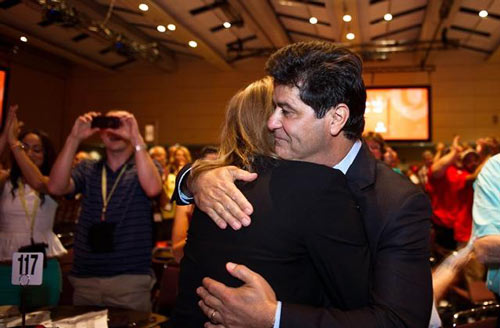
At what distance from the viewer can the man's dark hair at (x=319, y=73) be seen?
120cm

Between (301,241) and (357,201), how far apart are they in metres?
0.25

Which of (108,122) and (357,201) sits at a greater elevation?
(108,122)

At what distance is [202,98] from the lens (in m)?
10.6

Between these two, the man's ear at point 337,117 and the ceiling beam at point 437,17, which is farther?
the ceiling beam at point 437,17

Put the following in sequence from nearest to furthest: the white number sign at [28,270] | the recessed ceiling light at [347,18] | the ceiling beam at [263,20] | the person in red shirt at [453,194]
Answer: the white number sign at [28,270], the person in red shirt at [453,194], the ceiling beam at [263,20], the recessed ceiling light at [347,18]

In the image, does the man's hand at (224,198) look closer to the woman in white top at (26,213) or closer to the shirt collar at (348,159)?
the shirt collar at (348,159)

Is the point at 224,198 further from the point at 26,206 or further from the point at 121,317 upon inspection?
the point at 26,206

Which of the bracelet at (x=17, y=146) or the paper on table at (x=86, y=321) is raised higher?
the bracelet at (x=17, y=146)

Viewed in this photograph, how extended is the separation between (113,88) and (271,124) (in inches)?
393

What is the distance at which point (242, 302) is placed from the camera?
1013mm

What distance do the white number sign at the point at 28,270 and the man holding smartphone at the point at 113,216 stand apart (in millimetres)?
732

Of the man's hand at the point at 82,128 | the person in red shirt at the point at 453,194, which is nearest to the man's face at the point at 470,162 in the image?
the person in red shirt at the point at 453,194

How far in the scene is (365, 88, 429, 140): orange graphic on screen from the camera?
25.2 feet

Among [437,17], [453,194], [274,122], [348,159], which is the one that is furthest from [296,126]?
[437,17]
